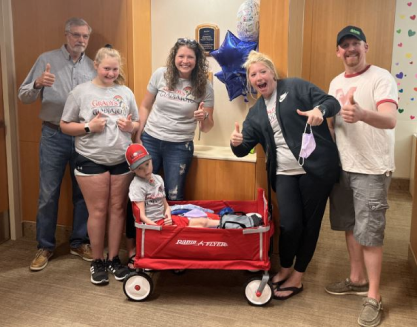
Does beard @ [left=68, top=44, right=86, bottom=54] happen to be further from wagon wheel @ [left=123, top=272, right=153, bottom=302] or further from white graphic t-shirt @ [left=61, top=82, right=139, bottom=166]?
wagon wheel @ [left=123, top=272, right=153, bottom=302]

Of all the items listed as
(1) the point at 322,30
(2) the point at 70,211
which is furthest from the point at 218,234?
(1) the point at 322,30

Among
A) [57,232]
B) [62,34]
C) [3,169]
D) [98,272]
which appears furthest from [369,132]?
[3,169]

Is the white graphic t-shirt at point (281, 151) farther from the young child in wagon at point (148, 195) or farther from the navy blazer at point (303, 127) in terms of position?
the young child in wagon at point (148, 195)

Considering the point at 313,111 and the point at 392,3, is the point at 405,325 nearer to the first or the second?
the point at 313,111

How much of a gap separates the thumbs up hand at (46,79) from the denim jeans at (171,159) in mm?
654

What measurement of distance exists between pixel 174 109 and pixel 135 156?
18.1 inches

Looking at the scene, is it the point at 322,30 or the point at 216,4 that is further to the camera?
the point at 322,30

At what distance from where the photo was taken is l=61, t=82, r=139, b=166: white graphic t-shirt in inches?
104

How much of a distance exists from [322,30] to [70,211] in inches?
117

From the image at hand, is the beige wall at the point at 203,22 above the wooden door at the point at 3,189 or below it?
above

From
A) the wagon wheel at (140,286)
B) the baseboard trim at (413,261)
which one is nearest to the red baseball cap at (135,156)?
the wagon wheel at (140,286)

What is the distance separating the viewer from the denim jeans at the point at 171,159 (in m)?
2.87

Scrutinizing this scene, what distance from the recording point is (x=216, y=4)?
3359 mm

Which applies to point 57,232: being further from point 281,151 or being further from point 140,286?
point 281,151
